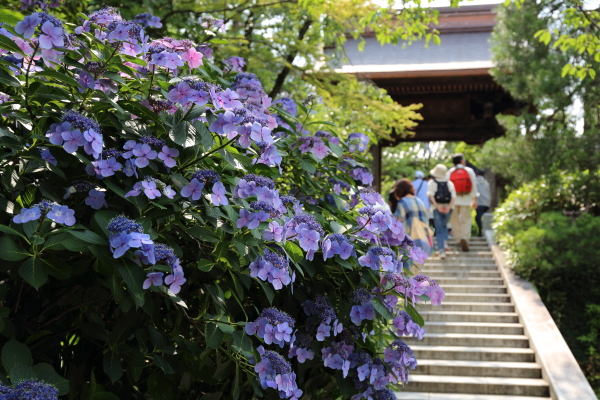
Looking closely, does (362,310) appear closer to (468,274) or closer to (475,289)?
(475,289)

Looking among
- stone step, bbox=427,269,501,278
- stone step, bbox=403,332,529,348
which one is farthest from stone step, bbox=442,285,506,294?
stone step, bbox=403,332,529,348

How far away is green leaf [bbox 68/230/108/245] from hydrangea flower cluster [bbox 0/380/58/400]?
311mm

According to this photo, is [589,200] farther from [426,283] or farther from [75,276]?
[75,276]

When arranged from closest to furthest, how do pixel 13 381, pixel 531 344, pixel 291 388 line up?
pixel 13 381 < pixel 291 388 < pixel 531 344

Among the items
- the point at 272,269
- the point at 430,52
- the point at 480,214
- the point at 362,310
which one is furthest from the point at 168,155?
the point at 430,52

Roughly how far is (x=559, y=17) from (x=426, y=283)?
7439mm

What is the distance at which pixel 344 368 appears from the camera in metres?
1.85

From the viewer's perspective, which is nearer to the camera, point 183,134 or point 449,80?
point 183,134

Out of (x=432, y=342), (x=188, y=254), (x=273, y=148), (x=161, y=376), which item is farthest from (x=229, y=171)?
(x=432, y=342)

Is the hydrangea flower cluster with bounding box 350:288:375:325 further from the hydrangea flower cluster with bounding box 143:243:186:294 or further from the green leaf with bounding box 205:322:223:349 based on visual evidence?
the hydrangea flower cluster with bounding box 143:243:186:294

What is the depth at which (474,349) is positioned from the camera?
6.32 metres

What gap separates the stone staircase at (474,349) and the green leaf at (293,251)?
13.1 feet

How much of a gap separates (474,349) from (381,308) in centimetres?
489

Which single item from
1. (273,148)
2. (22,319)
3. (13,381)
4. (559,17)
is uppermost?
(273,148)
